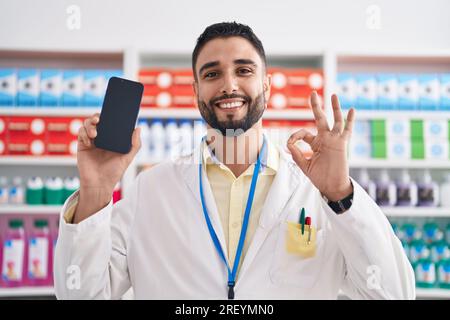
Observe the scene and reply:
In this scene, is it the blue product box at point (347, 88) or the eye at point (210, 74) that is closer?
the eye at point (210, 74)

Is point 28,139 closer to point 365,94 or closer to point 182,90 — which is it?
point 182,90

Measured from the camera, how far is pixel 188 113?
2.22m

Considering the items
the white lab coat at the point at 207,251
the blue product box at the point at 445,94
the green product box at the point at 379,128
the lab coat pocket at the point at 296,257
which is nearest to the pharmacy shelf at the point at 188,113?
the green product box at the point at 379,128

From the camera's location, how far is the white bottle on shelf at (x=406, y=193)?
7.38ft

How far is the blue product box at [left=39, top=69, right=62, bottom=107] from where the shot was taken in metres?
2.24

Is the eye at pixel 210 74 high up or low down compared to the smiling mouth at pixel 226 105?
up

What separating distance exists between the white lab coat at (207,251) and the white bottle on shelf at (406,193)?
56.5 inches

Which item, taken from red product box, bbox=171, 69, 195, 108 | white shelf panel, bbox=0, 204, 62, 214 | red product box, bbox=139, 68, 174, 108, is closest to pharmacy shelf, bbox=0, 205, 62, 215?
white shelf panel, bbox=0, 204, 62, 214

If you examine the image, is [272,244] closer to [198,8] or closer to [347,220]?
[347,220]

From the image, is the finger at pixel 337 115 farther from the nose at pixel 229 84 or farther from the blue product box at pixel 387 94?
the blue product box at pixel 387 94

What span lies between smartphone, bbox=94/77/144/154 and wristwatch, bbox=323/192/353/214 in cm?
48

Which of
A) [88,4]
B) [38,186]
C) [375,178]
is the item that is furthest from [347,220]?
[38,186]

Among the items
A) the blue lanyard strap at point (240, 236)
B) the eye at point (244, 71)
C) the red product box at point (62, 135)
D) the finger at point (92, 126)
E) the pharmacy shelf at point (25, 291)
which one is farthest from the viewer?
the red product box at point (62, 135)

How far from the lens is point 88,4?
1031 millimetres
